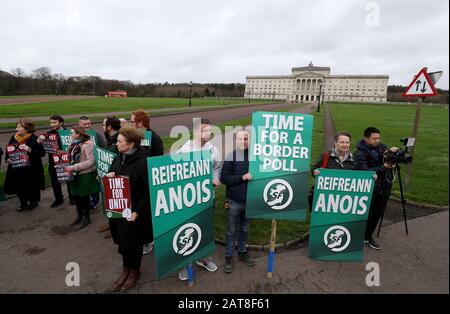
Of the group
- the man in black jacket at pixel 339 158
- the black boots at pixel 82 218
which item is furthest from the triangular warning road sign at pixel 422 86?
the black boots at pixel 82 218

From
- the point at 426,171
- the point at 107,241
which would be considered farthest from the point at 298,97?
the point at 107,241

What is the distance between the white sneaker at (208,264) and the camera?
3.46 m

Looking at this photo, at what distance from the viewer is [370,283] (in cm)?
330

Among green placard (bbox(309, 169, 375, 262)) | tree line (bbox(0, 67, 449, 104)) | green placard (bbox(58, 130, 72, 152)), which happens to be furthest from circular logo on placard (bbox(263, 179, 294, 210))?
tree line (bbox(0, 67, 449, 104))

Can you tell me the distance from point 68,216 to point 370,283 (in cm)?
548

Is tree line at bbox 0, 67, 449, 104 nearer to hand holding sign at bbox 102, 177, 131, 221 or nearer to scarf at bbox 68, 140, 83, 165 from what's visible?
scarf at bbox 68, 140, 83, 165

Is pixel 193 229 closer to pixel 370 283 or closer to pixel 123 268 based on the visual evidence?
pixel 123 268

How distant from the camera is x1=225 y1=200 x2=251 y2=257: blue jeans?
11.3 feet

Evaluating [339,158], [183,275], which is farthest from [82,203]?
[339,158]

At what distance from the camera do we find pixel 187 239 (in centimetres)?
312

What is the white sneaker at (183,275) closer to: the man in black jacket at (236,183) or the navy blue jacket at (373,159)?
the man in black jacket at (236,183)

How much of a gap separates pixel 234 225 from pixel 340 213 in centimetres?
165

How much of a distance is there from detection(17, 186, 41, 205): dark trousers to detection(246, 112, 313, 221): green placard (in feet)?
15.9

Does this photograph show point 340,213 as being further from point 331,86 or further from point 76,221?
point 331,86
